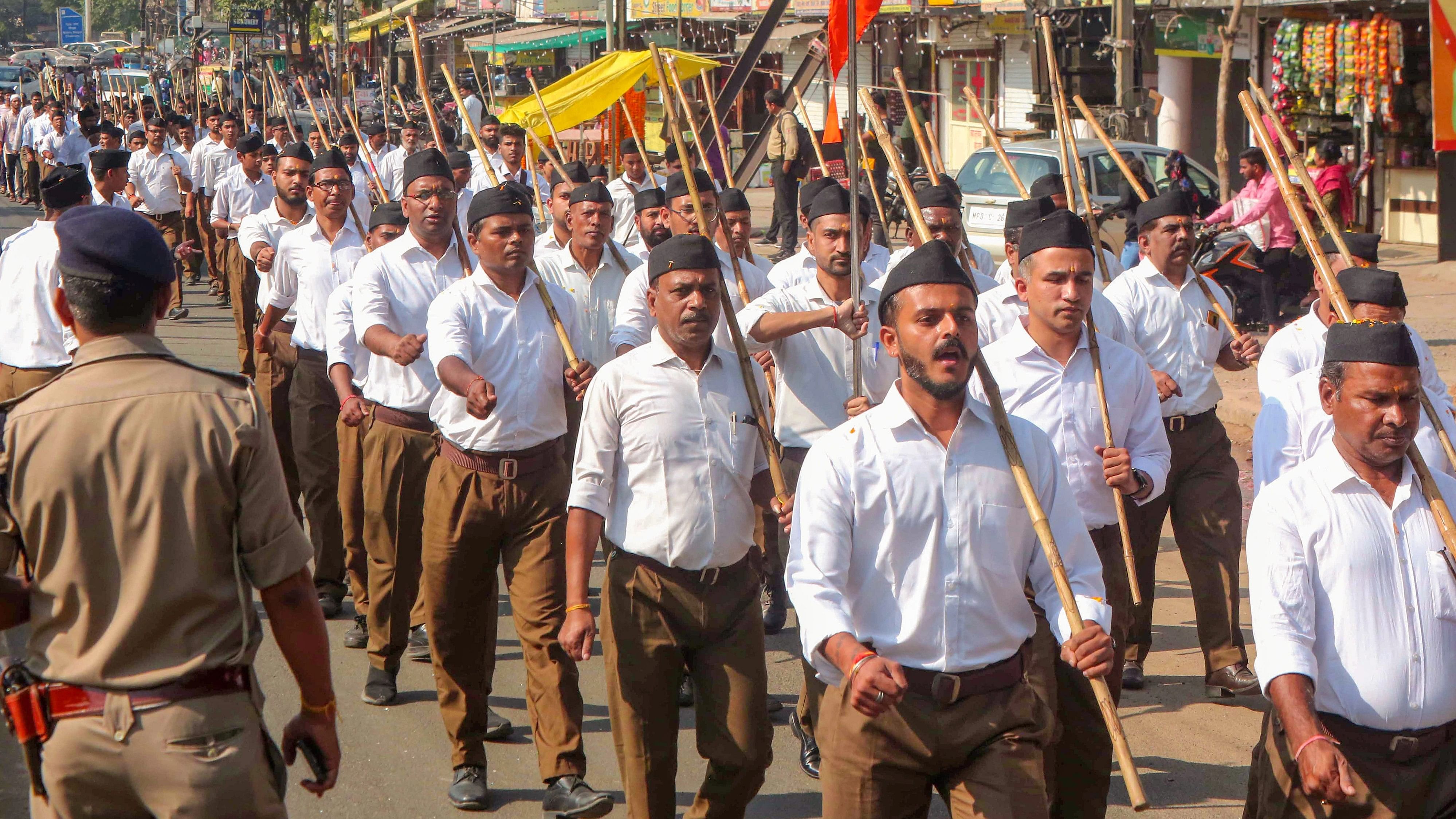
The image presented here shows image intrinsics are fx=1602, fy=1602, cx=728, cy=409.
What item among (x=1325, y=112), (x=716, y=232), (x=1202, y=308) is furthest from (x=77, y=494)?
(x=1325, y=112)

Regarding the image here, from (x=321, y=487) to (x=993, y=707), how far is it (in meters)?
4.74

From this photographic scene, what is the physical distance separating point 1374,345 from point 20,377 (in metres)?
5.74

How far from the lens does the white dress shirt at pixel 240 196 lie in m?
13.7

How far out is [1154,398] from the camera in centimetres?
505

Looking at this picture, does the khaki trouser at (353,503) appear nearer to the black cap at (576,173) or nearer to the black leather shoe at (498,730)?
the black leather shoe at (498,730)

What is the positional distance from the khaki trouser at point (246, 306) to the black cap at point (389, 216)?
3817mm

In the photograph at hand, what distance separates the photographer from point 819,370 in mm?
6105

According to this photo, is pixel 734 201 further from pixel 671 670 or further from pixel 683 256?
pixel 671 670

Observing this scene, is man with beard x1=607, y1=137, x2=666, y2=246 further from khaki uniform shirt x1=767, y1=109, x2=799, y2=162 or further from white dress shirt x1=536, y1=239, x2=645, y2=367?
khaki uniform shirt x1=767, y1=109, x2=799, y2=162

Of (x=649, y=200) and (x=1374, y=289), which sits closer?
(x=1374, y=289)

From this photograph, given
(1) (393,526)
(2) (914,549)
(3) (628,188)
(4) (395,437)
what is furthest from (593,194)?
(3) (628,188)

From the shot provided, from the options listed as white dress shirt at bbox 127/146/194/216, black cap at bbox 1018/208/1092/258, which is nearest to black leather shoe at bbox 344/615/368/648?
black cap at bbox 1018/208/1092/258

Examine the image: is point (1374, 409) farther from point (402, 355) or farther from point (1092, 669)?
point (402, 355)

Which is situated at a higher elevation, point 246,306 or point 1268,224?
point 1268,224
